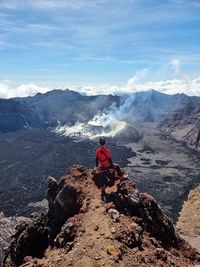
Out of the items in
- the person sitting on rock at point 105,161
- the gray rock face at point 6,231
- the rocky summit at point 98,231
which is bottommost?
the gray rock face at point 6,231

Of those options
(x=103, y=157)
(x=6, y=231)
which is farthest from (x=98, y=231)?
(x=6, y=231)

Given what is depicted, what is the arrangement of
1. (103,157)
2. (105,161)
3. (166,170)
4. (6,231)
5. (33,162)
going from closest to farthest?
(103,157)
(105,161)
(6,231)
(166,170)
(33,162)

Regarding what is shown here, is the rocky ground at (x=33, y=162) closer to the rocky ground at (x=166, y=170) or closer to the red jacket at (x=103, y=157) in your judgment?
the rocky ground at (x=166, y=170)

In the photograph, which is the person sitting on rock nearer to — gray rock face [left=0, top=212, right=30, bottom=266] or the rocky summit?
the rocky summit

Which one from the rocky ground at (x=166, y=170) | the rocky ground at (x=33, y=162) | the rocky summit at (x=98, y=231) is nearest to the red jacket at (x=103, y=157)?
the rocky summit at (x=98, y=231)

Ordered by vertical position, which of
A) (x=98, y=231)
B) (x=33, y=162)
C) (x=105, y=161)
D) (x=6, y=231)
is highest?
(x=105, y=161)

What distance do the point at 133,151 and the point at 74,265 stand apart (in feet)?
446

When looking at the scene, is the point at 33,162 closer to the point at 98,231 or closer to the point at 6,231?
the point at 6,231

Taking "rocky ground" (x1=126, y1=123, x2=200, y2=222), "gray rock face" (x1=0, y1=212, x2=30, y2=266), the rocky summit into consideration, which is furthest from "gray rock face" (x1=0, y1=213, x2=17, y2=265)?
"rocky ground" (x1=126, y1=123, x2=200, y2=222)

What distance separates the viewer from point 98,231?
20.1 metres

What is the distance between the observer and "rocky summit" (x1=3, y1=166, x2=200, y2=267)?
61.5ft

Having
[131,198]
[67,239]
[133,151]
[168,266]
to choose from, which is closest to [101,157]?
[131,198]

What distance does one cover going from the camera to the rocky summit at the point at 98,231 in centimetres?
1875

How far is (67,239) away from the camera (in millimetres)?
21375
